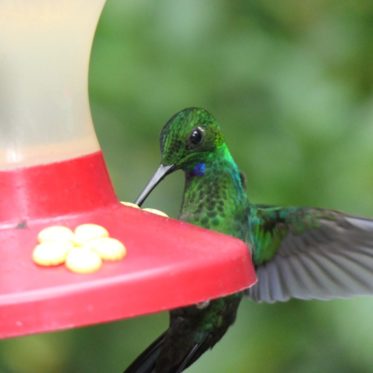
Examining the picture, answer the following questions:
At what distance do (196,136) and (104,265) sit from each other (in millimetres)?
1290

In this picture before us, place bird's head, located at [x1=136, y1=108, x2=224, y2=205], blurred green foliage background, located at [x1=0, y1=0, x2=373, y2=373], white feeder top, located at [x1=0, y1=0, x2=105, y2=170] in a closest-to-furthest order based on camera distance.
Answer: white feeder top, located at [x1=0, y1=0, x2=105, y2=170] → bird's head, located at [x1=136, y1=108, x2=224, y2=205] → blurred green foliage background, located at [x1=0, y1=0, x2=373, y2=373]

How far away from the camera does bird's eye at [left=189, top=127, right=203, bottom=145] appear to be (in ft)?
10.7

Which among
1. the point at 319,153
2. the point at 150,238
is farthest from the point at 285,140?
the point at 150,238

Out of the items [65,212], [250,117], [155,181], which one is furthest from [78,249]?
[250,117]

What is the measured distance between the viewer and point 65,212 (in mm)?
2381

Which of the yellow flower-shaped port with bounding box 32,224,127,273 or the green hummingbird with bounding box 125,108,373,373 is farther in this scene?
the green hummingbird with bounding box 125,108,373,373

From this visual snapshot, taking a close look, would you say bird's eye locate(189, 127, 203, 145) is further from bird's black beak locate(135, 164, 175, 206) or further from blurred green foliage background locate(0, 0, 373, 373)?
blurred green foliage background locate(0, 0, 373, 373)

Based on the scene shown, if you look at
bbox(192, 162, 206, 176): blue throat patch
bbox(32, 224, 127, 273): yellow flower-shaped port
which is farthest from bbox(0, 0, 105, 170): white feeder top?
bbox(192, 162, 206, 176): blue throat patch

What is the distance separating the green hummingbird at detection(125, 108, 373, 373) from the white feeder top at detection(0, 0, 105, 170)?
2.11 ft

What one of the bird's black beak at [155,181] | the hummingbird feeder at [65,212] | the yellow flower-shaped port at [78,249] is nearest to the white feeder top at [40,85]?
the hummingbird feeder at [65,212]

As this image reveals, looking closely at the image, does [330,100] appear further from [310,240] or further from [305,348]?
[305,348]

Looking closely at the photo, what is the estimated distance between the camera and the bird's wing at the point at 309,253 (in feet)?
10.4

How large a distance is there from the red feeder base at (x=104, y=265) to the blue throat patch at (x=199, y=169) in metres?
0.85

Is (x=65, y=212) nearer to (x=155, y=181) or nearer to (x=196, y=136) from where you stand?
(x=155, y=181)
